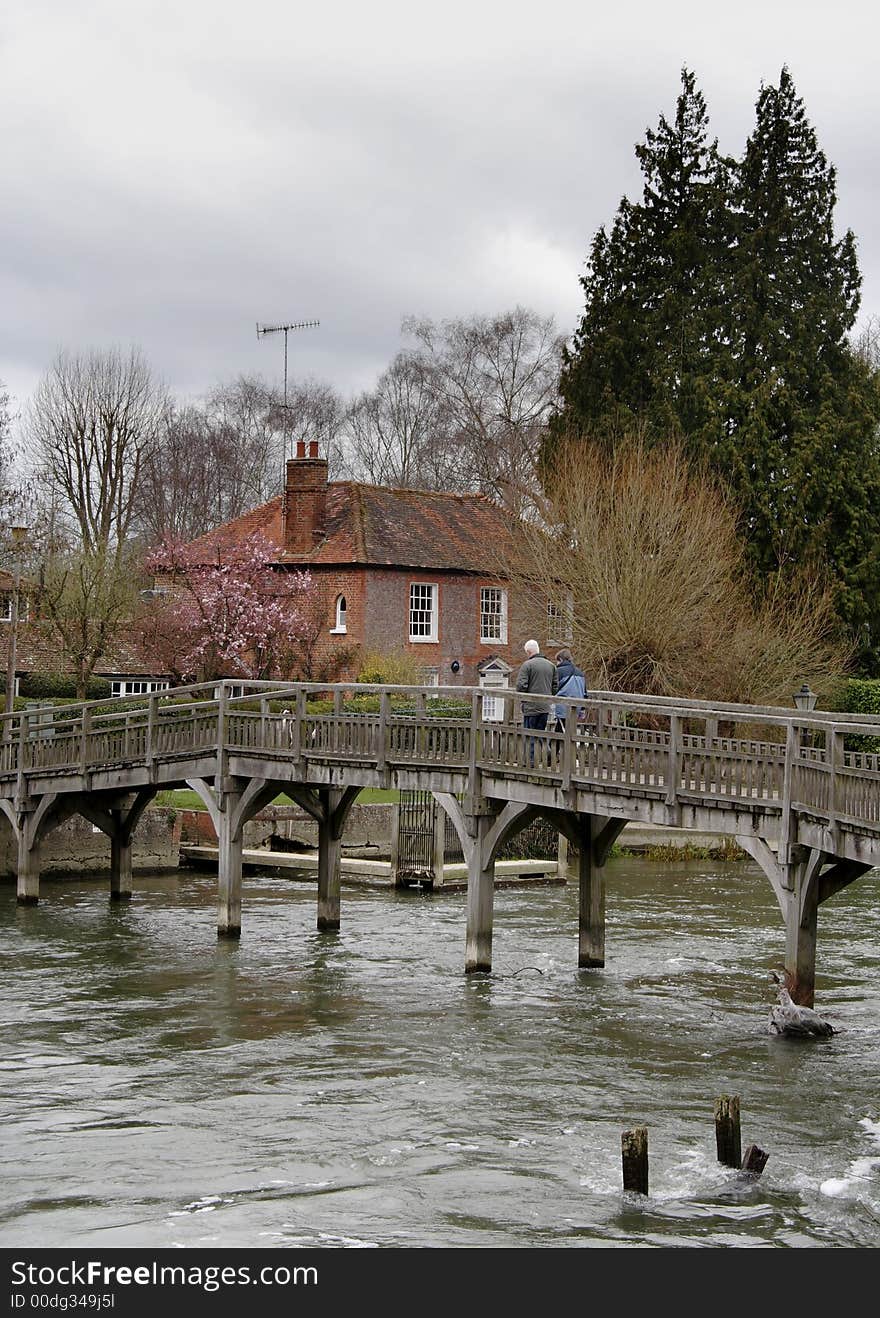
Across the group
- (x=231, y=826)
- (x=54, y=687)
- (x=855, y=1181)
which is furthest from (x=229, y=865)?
(x=54, y=687)

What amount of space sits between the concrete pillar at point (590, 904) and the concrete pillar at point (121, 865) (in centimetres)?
1042

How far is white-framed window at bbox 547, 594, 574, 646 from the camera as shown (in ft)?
129

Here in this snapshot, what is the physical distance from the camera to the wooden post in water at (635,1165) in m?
13.6

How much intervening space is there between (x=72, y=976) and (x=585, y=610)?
1732 centimetres

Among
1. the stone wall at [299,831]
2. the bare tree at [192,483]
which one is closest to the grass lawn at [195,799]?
the stone wall at [299,831]

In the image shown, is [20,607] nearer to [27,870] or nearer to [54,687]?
[54,687]

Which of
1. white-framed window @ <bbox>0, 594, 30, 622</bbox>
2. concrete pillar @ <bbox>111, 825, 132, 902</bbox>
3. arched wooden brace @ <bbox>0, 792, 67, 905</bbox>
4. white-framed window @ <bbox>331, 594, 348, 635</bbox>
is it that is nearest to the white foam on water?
arched wooden brace @ <bbox>0, 792, 67, 905</bbox>

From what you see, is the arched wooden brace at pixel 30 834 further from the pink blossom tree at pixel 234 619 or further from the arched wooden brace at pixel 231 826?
the pink blossom tree at pixel 234 619

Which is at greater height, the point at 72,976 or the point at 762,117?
the point at 762,117

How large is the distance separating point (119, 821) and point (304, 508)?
2213 centimetres

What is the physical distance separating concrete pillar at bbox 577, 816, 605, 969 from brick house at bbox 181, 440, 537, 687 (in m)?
25.2

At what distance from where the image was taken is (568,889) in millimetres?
34438
